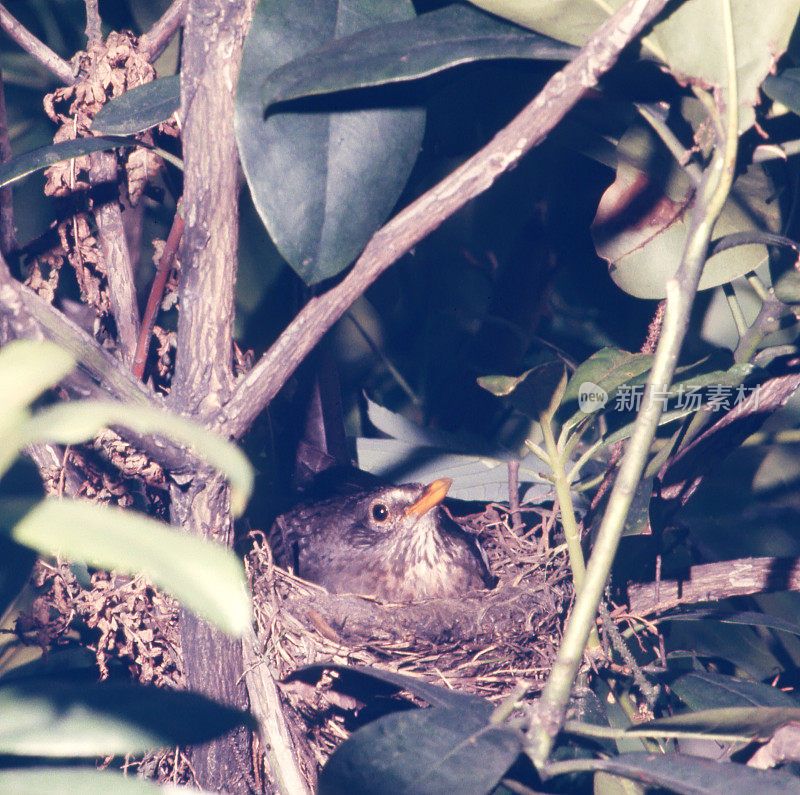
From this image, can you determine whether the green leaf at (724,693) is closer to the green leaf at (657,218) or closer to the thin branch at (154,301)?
the green leaf at (657,218)

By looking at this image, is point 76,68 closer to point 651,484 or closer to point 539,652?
point 651,484

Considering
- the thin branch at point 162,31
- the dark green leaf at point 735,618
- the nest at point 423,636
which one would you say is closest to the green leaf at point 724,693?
the dark green leaf at point 735,618

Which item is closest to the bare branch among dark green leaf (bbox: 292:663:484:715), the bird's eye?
dark green leaf (bbox: 292:663:484:715)

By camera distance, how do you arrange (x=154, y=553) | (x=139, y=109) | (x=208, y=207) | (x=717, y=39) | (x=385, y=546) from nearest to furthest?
(x=154, y=553) < (x=717, y=39) < (x=208, y=207) < (x=139, y=109) < (x=385, y=546)

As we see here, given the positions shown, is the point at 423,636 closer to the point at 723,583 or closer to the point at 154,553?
the point at 723,583

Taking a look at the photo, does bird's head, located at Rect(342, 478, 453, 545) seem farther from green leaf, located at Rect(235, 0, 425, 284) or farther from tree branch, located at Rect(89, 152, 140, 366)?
green leaf, located at Rect(235, 0, 425, 284)

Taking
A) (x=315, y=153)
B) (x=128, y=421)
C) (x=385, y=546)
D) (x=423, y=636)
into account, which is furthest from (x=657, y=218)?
(x=385, y=546)
